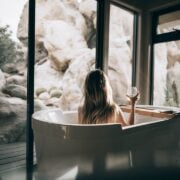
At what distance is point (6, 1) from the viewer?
253 centimetres

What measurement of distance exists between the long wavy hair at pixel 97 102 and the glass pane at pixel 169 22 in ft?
7.57

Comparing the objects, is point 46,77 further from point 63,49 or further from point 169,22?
point 169,22

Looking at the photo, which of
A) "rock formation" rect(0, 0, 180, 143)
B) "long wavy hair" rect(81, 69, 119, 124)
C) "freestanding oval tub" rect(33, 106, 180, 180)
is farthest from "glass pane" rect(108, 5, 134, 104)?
"freestanding oval tub" rect(33, 106, 180, 180)

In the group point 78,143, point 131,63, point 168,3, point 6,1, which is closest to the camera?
point 78,143

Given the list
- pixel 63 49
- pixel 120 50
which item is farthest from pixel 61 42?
pixel 120 50

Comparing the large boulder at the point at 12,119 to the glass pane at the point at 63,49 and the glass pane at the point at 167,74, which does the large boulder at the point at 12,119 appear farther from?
the glass pane at the point at 167,74

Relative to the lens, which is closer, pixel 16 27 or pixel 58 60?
pixel 16 27

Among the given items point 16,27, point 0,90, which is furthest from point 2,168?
point 16,27

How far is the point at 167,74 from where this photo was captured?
12.4ft

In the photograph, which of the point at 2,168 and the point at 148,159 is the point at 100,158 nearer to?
the point at 148,159

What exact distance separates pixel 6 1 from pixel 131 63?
2.28m

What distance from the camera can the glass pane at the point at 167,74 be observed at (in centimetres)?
368

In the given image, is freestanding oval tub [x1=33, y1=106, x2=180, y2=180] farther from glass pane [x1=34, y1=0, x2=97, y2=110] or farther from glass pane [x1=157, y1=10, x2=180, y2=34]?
glass pane [x1=157, y1=10, x2=180, y2=34]

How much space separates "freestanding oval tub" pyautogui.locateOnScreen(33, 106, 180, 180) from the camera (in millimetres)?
1547
